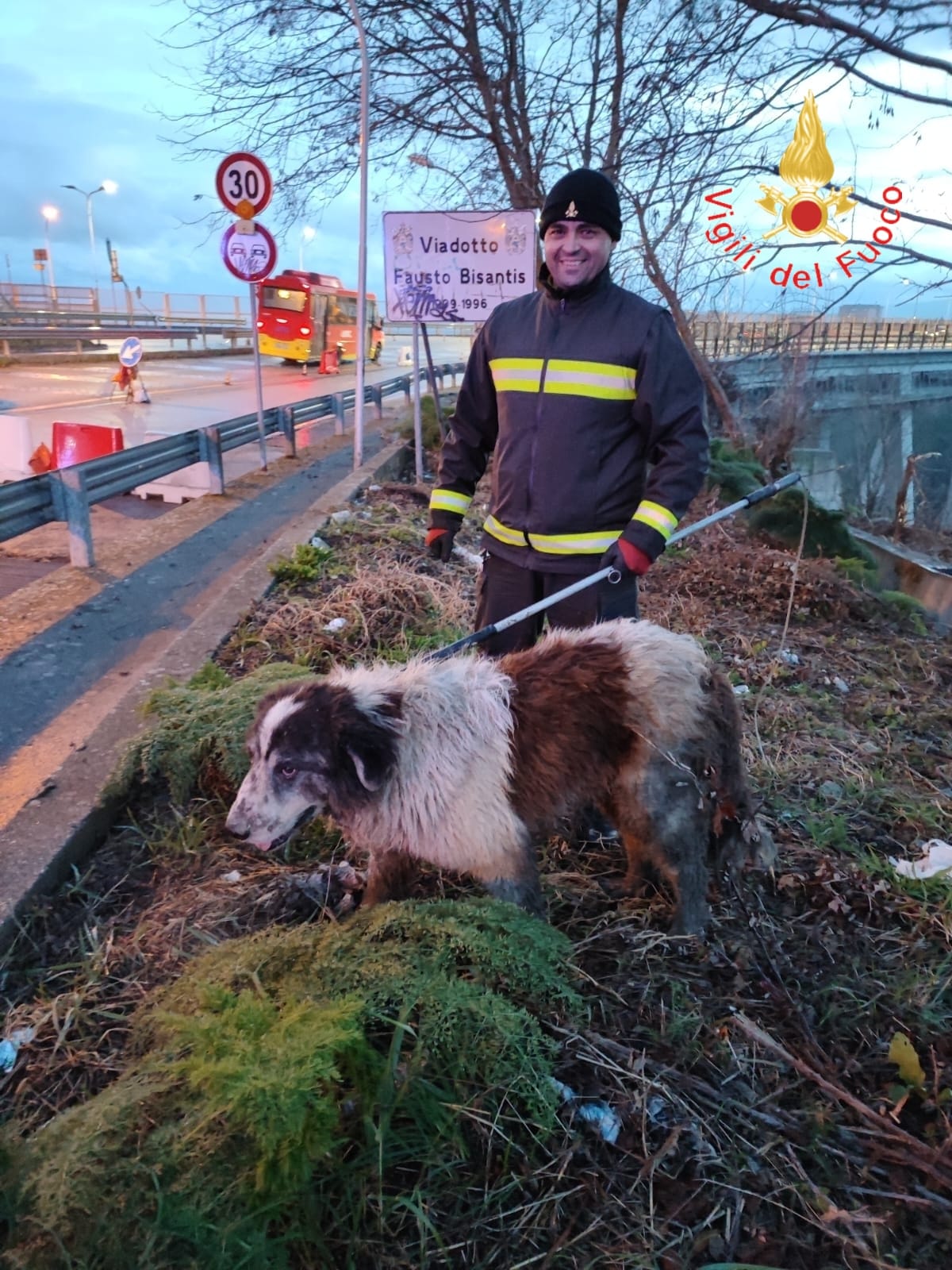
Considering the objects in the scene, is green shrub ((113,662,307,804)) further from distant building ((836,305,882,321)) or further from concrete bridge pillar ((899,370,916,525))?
concrete bridge pillar ((899,370,916,525))

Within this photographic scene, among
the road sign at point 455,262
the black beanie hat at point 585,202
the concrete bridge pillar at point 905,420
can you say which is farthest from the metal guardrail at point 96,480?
the concrete bridge pillar at point 905,420

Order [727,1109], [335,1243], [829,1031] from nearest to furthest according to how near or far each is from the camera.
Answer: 1. [335,1243]
2. [727,1109]
3. [829,1031]

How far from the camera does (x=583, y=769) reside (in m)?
3.07

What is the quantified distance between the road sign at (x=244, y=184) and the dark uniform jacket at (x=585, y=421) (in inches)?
314

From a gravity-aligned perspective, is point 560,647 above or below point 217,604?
above

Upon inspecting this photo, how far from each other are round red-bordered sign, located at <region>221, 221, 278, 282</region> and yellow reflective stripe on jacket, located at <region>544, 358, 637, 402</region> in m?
8.60

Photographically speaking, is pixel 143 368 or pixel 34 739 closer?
pixel 34 739

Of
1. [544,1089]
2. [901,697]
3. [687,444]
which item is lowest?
[901,697]

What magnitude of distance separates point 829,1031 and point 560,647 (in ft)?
5.37

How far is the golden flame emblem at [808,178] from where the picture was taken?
6961 mm

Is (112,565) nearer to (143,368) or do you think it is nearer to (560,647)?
(560,647)

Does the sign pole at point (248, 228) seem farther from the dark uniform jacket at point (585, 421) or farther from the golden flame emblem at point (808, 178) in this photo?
the dark uniform jacket at point (585, 421)

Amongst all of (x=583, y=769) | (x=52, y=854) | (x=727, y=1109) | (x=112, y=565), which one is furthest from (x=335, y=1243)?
(x=112, y=565)

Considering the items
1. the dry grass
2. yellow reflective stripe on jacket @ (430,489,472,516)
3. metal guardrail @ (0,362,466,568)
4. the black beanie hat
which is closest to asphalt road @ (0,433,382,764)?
metal guardrail @ (0,362,466,568)
